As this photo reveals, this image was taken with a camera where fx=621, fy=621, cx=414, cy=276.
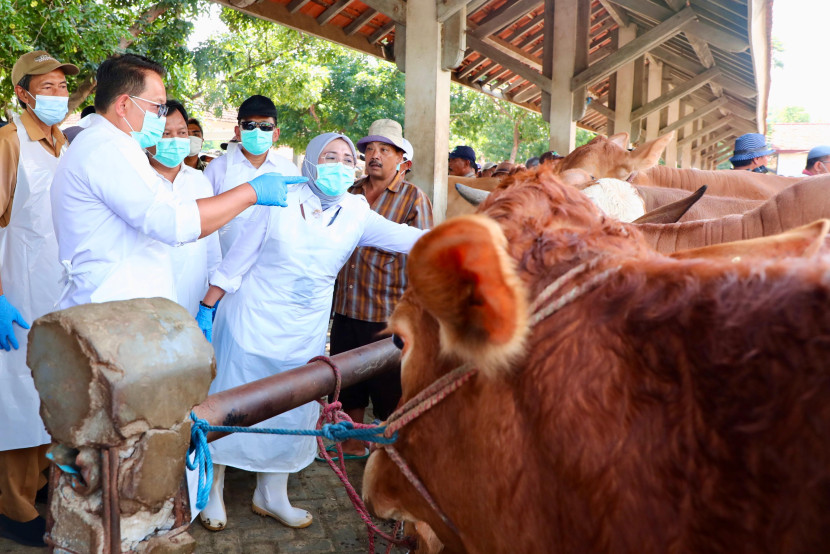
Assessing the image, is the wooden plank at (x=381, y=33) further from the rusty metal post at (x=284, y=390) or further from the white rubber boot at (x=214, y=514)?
the rusty metal post at (x=284, y=390)

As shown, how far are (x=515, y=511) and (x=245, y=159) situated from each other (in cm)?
380

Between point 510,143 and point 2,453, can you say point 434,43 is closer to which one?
point 2,453

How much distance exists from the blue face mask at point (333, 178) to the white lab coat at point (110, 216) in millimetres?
1097

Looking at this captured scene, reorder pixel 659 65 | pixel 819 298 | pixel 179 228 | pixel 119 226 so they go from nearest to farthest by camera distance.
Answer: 1. pixel 819 298
2. pixel 179 228
3. pixel 119 226
4. pixel 659 65

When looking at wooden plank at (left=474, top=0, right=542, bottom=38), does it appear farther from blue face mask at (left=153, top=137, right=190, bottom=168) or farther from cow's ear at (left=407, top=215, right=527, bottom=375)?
cow's ear at (left=407, top=215, right=527, bottom=375)

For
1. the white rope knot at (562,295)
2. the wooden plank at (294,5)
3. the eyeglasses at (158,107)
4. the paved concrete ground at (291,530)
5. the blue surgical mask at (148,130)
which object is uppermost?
the wooden plank at (294,5)

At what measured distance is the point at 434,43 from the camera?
573 cm

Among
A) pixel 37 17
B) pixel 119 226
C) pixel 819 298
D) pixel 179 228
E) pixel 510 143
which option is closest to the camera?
pixel 819 298

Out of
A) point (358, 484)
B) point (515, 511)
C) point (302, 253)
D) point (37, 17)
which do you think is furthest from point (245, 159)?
point (37, 17)

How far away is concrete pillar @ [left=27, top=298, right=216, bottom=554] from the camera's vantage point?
1.20 m

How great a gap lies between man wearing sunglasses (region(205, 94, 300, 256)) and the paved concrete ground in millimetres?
1627

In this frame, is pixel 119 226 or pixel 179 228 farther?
pixel 119 226

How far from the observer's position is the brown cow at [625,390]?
0.72 meters

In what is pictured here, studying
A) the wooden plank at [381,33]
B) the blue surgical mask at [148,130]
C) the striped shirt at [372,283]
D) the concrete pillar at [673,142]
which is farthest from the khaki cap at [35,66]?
the concrete pillar at [673,142]
